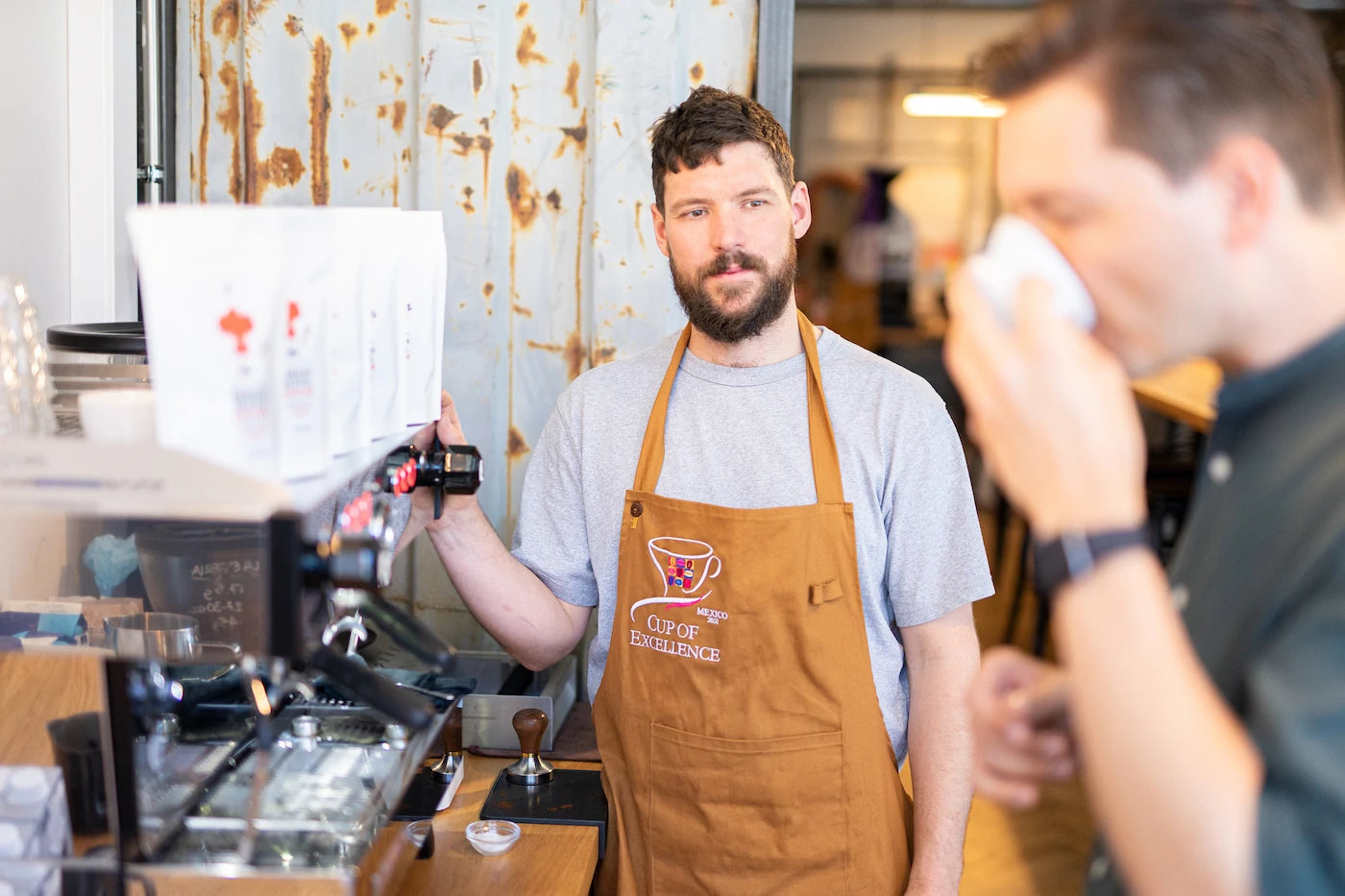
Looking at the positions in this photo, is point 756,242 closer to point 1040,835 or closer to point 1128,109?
point 1128,109

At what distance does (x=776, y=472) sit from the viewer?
1.78m

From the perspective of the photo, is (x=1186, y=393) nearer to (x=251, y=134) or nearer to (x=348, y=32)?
(x=348, y=32)

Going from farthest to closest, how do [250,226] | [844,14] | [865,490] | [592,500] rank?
[844,14]
[592,500]
[865,490]
[250,226]

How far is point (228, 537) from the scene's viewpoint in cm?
100

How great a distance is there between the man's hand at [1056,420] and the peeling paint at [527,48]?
1.64 metres

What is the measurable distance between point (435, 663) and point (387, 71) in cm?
145

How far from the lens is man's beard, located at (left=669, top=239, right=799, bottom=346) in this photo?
5.99 feet

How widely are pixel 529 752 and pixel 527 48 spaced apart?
131 cm

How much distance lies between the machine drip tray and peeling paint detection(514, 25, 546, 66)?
4.35 ft

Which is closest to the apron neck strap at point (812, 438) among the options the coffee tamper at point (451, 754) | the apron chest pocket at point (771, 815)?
the apron chest pocket at point (771, 815)

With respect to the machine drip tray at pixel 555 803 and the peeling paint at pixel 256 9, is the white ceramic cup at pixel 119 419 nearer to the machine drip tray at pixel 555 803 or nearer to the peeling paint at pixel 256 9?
the machine drip tray at pixel 555 803

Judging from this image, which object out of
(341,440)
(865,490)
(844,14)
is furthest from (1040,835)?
(844,14)

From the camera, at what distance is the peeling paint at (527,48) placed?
2.24 m

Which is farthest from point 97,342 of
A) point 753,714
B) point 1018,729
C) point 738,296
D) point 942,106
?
point 942,106
